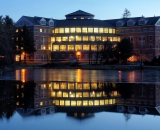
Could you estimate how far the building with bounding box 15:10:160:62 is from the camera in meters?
102

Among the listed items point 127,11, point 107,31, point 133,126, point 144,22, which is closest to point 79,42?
point 107,31

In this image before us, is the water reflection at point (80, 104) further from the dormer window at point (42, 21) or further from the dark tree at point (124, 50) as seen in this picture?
the dormer window at point (42, 21)

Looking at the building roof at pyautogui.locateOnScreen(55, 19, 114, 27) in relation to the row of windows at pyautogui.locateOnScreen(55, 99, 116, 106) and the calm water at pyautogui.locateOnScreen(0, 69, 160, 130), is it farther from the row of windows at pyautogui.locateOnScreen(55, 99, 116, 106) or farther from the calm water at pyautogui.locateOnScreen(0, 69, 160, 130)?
the row of windows at pyautogui.locateOnScreen(55, 99, 116, 106)

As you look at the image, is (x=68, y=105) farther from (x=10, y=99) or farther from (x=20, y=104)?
(x=10, y=99)

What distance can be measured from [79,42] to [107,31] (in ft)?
35.1

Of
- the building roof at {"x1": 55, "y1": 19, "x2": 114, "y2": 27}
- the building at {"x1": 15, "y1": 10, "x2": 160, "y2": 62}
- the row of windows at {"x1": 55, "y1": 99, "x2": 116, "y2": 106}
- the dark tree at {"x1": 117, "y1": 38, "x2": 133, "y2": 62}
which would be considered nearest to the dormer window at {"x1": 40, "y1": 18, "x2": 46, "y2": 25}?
the building at {"x1": 15, "y1": 10, "x2": 160, "y2": 62}

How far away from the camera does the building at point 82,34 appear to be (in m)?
102

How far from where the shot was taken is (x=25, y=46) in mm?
86188

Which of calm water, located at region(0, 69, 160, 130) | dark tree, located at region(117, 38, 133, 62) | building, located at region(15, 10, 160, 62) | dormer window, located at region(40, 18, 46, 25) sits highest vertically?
dormer window, located at region(40, 18, 46, 25)

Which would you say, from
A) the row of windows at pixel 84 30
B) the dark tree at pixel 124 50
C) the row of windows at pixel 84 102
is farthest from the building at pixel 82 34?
the row of windows at pixel 84 102

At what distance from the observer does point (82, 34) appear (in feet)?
361

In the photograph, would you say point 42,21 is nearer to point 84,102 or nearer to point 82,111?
point 84,102

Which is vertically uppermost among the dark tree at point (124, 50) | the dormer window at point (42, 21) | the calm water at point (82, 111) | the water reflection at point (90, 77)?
the dormer window at point (42, 21)

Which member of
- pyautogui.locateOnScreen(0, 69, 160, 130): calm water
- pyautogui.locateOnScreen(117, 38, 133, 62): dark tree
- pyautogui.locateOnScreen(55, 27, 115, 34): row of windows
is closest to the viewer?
pyautogui.locateOnScreen(0, 69, 160, 130): calm water
